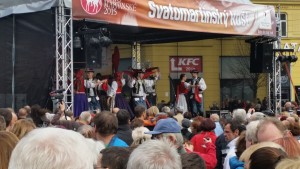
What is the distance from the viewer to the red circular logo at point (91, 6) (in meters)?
11.7

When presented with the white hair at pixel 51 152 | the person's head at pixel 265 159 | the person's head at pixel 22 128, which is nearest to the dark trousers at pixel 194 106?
the person's head at pixel 22 128

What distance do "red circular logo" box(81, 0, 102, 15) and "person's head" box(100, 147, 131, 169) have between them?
889 centimetres

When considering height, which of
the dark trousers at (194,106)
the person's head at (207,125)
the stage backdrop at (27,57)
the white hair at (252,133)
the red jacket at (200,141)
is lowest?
the dark trousers at (194,106)

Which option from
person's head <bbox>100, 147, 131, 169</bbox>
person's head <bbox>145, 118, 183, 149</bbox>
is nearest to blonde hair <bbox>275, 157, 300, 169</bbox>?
person's head <bbox>100, 147, 131, 169</bbox>

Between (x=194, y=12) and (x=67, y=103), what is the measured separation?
4.59 m

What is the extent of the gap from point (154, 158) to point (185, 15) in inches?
469

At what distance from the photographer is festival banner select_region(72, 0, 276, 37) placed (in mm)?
11977

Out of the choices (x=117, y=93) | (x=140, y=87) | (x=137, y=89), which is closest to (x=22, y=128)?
(x=117, y=93)

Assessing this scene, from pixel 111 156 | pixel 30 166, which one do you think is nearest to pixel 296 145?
pixel 111 156

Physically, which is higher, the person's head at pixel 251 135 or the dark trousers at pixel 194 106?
the person's head at pixel 251 135

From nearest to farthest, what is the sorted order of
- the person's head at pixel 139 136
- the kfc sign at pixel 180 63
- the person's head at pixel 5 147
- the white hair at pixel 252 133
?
the person's head at pixel 5 147 < the white hair at pixel 252 133 < the person's head at pixel 139 136 < the kfc sign at pixel 180 63

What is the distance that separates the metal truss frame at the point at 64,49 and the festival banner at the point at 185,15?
10.2 inches

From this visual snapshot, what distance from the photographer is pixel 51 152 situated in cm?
186

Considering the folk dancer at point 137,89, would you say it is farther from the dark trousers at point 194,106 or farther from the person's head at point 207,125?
the person's head at point 207,125
